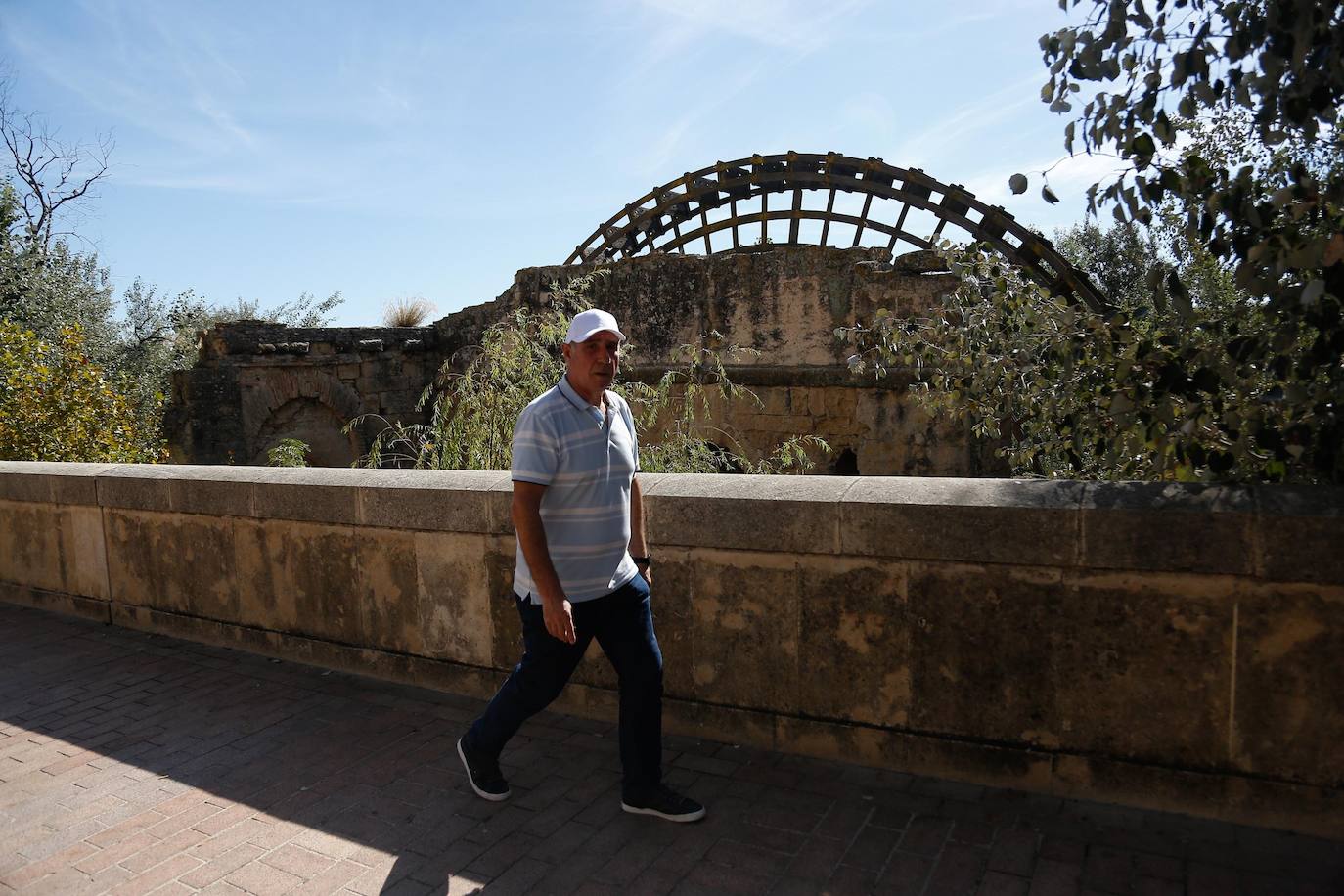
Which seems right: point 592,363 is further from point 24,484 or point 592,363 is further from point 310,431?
point 310,431

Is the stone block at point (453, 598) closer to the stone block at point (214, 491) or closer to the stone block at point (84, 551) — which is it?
the stone block at point (214, 491)

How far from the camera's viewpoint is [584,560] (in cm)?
288

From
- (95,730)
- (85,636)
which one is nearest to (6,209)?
(85,636)

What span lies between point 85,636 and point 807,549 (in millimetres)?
4346

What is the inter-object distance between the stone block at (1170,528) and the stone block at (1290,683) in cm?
15

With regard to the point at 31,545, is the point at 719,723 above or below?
below

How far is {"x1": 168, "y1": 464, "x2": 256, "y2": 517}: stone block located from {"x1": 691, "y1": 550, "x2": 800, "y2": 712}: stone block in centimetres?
246

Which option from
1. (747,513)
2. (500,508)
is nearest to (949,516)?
(747,513)

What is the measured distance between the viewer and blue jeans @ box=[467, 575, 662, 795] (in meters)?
2.95

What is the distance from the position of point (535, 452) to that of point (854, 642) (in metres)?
1.28

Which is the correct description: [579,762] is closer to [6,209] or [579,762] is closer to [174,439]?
[174,439]

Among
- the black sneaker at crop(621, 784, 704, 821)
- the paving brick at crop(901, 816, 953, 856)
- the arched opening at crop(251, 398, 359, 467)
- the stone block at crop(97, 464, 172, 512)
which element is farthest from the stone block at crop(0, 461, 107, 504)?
the arched opening at crop(251, 398, 359, 467)

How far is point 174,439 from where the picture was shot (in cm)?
1582

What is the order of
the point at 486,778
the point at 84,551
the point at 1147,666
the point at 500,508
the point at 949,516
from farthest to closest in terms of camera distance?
the point at 84,551
the point at 500,508
the point at 486,778
the point at 949,516
the point at 1147,666
